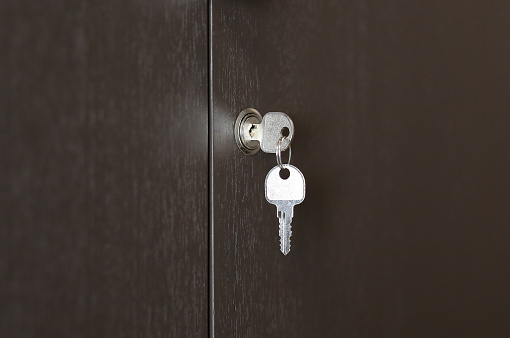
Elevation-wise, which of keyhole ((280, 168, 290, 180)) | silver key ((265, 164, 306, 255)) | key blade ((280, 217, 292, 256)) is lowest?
key blade ((280, 217, 292, 256))

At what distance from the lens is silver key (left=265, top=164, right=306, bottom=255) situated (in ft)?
1.29

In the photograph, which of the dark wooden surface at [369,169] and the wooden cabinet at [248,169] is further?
the dark wooden surface at [369,169]

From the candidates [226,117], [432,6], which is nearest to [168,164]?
[226,117]

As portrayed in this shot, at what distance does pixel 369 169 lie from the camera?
489mm

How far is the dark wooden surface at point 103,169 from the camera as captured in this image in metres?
0.24

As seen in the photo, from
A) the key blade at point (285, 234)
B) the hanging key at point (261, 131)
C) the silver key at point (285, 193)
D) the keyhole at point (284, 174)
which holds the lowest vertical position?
the key blade at point (285, 234)

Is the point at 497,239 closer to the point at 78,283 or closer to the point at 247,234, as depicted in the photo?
the point at 247,234

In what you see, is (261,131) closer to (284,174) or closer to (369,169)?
(284,174)

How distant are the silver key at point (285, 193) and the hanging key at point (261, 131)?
0.02m

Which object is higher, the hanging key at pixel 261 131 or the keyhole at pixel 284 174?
the hanging key at pixel 261 131

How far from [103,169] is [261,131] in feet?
0.50

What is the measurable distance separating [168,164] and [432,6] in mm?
388

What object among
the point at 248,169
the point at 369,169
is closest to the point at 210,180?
the point at 248,169

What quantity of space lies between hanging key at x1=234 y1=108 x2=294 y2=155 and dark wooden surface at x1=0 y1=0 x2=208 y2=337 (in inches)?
1.4
